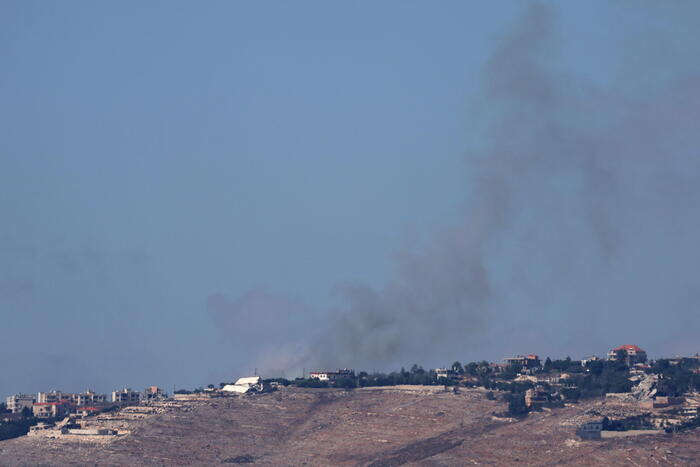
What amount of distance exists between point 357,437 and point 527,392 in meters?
22.6

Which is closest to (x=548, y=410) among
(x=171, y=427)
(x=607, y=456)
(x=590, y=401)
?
(x=590, y=401)

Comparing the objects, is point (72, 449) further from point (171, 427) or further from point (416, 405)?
point (416, 405)

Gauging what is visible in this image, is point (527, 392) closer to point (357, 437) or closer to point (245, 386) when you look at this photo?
point (357, 437)

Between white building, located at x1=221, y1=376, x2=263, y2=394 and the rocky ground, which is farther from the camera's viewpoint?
white building, located at x1=221, y1=376, x2=263, y2=394

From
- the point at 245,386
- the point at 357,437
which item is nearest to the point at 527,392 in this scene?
the point at 357,437

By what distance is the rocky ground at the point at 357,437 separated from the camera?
Answer: 447ft

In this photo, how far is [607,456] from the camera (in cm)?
13112

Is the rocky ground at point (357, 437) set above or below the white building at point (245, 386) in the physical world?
below

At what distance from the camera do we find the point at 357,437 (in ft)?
506

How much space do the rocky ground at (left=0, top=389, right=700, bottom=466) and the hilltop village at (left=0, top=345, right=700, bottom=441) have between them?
2.50 meters

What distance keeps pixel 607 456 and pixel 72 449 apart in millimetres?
61840

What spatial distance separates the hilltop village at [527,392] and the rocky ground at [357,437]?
2503mm

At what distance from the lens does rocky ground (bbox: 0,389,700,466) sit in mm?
136375

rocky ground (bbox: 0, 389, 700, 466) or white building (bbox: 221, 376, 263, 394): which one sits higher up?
white building (bbox: 221, 376, 263, 394)
